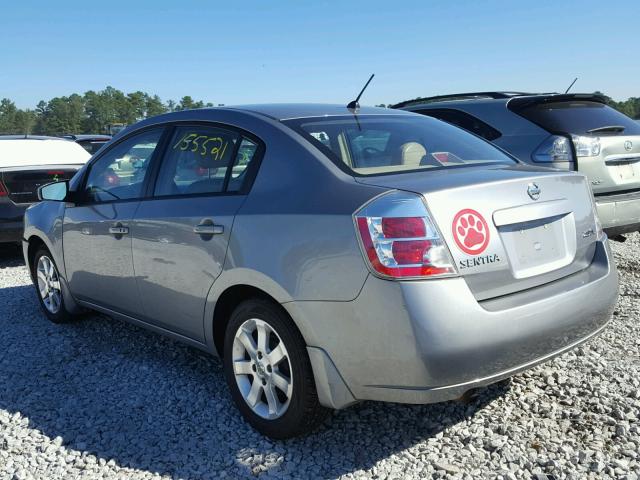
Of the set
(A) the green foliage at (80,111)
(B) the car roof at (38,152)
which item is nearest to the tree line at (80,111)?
(A) the green foliage at (80,111)

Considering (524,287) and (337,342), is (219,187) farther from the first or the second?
(524,287)

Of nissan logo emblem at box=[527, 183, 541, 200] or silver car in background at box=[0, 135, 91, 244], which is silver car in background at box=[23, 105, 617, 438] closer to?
nissan logo emblem at box=[527, 183, 541, 200]

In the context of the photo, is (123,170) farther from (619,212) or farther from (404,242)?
(619,212)

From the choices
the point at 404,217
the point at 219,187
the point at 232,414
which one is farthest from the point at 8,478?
the point at 404,217

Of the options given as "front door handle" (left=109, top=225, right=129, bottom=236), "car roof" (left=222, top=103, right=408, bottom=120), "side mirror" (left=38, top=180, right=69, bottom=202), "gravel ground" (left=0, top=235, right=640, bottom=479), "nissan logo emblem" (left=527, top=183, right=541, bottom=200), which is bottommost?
"gravel ground" (left=0, top=235, right=640, bottom=479)

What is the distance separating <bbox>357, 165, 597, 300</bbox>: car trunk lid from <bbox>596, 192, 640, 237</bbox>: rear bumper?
91.3 inches

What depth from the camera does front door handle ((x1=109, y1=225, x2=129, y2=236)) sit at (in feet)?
12.5

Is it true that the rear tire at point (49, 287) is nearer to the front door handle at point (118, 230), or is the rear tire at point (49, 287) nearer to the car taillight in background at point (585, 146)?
the front door handle at point (118, 230)

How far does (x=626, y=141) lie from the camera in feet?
17.9

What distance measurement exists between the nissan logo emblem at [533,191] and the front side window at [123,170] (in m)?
2.22

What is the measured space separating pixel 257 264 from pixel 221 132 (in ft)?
2.97

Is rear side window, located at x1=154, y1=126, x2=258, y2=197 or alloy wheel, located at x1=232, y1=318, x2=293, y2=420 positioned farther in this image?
rear side window, located at x1=154, y1=126, x2=258, y2=197

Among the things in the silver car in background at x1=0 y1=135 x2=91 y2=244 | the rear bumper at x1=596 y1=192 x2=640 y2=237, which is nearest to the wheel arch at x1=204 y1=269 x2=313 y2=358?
the rear bumper at x1=596 y1=192 x2=640 y2=237

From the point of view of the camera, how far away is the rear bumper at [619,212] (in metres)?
5.17
